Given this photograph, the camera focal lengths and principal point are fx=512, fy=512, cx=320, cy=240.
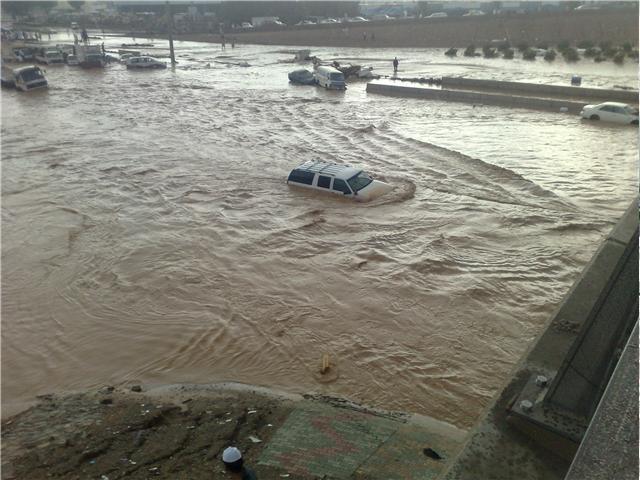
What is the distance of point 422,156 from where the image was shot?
21.3m

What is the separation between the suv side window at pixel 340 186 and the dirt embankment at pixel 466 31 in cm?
5494

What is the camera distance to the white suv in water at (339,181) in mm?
16344

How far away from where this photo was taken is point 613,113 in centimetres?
2591

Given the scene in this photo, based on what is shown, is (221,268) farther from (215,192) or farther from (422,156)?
(422,156)

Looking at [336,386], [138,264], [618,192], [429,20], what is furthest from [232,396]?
[429,20]

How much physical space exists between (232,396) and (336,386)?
184 centimetres

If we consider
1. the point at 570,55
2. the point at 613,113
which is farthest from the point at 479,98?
the point at 570,55

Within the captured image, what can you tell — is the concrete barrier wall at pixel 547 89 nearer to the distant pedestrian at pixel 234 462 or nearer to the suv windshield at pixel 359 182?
the suv windshield at pixel 359 182

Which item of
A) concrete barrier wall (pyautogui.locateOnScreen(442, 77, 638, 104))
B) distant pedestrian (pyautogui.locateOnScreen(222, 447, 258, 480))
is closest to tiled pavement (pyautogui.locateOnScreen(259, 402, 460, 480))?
distant pedestrian (pyautogui.locateOnScreen(222, 447, 258, 480))

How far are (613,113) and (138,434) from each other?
1074 inches

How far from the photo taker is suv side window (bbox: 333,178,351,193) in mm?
16312

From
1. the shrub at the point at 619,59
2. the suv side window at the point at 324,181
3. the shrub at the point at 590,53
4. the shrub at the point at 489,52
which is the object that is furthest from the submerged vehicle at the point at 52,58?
the shrub at the point at 619,59

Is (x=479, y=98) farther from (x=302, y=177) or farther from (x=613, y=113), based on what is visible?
(x=302, y=177)

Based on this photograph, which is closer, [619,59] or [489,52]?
[619,59]
